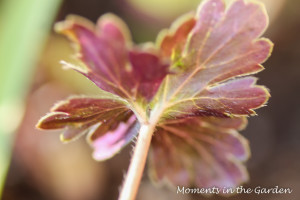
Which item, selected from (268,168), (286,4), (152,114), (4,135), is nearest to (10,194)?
(4,135)

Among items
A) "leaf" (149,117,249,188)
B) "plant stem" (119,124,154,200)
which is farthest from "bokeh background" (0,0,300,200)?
"plant stem" (119,124,154,200)

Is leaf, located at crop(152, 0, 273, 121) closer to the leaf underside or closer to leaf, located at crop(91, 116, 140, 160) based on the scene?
the leaf underside

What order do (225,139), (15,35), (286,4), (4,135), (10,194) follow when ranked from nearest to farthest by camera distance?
(225,139), (4,135), (15,35), (10,194), (286,4)

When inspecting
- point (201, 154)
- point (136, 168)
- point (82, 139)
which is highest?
point (82, 139)

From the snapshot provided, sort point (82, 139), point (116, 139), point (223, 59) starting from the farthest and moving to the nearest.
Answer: point (82, 139), point (116, 139), point (223, 59)

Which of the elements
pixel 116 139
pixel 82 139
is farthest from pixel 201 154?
pixel 82 139

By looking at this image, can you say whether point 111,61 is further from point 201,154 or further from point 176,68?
point 201,154

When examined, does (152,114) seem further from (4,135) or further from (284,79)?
(284,79)
